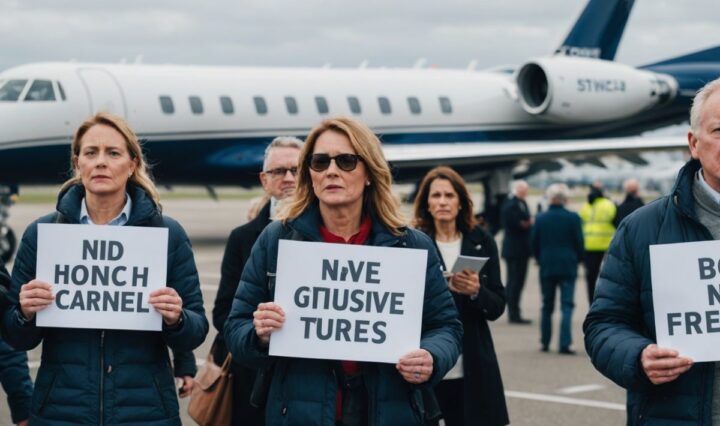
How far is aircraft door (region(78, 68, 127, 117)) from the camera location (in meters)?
20.8

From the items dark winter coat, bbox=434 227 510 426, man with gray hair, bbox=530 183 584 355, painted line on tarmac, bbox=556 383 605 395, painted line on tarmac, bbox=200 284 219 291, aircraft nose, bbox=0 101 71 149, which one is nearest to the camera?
dark winter coat, bbox=434 227 510 426

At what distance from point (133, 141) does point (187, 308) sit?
2.17ft

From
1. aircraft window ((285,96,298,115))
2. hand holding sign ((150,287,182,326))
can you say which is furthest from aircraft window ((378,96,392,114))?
hand holding sign ((150,287,182,326))

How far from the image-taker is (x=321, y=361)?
423cm

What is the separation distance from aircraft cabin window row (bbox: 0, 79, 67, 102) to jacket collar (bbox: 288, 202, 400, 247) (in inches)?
671

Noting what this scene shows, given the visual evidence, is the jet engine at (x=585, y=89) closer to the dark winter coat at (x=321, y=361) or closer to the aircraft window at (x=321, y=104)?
the aircraft window at (x=321, y=104)

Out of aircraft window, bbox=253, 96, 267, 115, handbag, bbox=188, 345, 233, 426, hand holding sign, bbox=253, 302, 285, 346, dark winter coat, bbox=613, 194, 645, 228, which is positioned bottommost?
handbag, bbox=188, 345, 233, 426

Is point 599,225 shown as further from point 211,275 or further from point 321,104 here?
point 321,104

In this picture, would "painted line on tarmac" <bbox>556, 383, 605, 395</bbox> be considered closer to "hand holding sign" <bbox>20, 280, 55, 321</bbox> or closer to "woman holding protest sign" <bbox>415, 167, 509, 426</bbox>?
"woman holding protest sign" <bbox>415, 167, 509, 426</bbox>

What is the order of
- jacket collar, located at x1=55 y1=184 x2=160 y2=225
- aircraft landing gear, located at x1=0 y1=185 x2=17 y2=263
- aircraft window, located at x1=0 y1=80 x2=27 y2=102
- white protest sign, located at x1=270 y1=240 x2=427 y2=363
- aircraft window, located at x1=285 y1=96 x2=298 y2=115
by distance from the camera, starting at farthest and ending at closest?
aircraft window, located at x1=285 y1=96 x2=298 y2=115 < aircraft window, located at x1=0 y1=80 x2=27 y2=102 < aircraft landing gear, located at x1=0 y1=185 x2=17 y2=263 < jacket collar, located at x1=55 y1=184 x2=160 y2=225 < white protest sign, located at x1=270 y1=240 x2=427 y2=363

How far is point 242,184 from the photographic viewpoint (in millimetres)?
24359

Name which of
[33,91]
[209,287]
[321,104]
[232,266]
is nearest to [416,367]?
[232,266]

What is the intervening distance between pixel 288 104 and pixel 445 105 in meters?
4.33

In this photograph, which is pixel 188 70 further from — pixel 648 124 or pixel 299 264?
pixel 299 264
